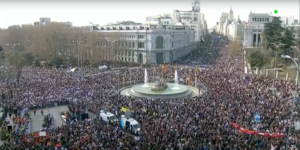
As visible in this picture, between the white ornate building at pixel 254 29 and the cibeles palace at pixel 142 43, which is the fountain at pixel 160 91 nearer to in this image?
the cibeles palace at pixel 142 43

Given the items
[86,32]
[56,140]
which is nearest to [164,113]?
[56,140]

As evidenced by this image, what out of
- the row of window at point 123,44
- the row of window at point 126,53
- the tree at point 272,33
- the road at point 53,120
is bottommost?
the road at point 53,120

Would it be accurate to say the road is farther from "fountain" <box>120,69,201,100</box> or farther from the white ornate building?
the white ornate building

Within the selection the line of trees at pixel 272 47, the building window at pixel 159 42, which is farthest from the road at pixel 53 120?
the building window at pixel 159 42

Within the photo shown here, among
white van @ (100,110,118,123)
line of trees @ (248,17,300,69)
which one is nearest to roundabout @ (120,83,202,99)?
white van @ (100,110,118,123)

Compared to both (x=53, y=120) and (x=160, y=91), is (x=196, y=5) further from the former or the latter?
(x=53, y=120)

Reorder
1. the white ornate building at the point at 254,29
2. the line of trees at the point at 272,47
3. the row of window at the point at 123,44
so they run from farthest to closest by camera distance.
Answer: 1. the white ornate building at the point at 254,29
2. the row of window at the point at 123,44
3. the line of trees at the point at 272,47

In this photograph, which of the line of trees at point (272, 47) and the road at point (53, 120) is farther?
the line of trees at point (272, 47)
